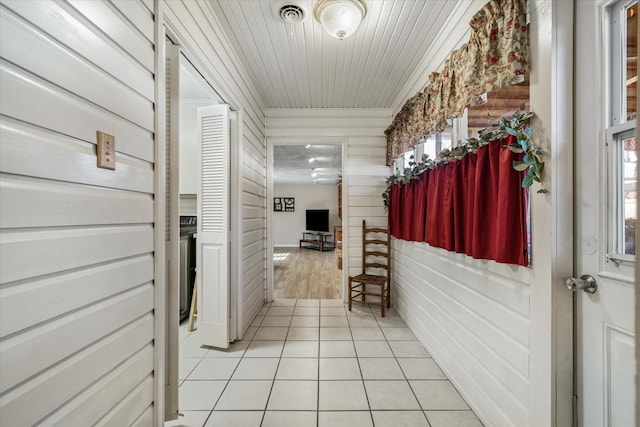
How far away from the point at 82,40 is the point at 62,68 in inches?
5.5

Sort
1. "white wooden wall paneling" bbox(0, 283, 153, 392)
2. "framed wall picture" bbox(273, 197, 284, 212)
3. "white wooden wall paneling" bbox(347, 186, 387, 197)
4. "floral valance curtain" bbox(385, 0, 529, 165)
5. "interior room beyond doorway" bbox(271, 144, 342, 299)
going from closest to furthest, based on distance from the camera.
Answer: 1. "white wooden wall paneling" bbox(0, 283, 153, 392)
2. "floral valance curtain" bbox(385, 0, 529, 165)
3. "white wooden wall paneling" bbox(347, 186, 387, 197)
4. "interior room beyond doorway" bbox(271, 144, 342, 299)
5. "framed wall picture" bbox(273, 197, 284, 212)

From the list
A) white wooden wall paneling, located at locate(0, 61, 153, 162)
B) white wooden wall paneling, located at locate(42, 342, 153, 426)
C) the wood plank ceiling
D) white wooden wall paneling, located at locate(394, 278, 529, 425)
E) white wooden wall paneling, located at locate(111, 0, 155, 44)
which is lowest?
white wooden wall paneling, located at locate(394, 278, 529, 425)

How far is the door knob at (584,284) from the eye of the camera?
3.45 ft

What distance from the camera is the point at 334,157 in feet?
19.1

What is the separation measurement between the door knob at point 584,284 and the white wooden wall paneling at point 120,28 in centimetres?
202

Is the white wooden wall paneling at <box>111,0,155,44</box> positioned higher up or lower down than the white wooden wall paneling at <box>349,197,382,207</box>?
higher up

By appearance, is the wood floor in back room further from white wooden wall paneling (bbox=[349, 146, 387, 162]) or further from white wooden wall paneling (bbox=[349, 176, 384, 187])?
white wooden wall paneling (bbox=[349, 146, 387, 162])

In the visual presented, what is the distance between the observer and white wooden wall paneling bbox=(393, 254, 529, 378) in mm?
1294

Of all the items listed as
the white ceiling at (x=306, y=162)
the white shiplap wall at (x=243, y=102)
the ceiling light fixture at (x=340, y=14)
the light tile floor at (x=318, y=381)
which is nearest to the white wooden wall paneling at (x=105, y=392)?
the light tile floor at (x=318, y=381)

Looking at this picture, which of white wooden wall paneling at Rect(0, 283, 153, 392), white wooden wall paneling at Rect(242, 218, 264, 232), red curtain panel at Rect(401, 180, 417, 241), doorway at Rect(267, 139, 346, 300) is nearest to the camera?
white wooden wall paneling at Rect(0, 283, 153, 392)

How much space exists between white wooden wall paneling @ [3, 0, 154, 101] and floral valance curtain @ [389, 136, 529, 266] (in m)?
1.69

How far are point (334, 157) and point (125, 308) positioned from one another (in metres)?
5.18

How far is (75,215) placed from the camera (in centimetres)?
81

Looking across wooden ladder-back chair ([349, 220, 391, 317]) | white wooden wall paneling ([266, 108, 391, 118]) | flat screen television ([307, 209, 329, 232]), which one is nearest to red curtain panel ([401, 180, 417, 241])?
wooden ladder-back chair ([349, 220, 391, 317])
